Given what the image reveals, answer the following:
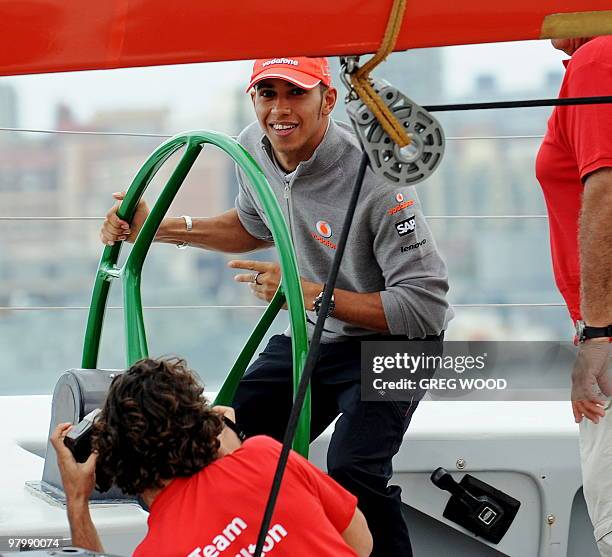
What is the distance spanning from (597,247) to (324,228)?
487mm

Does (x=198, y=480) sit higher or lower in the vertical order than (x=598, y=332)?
lower

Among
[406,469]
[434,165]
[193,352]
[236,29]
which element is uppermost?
[236,29]

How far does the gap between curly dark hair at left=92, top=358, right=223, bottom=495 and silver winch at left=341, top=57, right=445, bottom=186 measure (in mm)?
398

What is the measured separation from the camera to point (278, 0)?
1.09m

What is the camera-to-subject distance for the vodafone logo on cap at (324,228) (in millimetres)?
2047

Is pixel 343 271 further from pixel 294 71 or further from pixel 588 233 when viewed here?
pixel 588 233

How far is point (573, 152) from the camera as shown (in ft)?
6.07

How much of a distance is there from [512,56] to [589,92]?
10.9 m

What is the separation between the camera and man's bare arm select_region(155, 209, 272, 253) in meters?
2.36

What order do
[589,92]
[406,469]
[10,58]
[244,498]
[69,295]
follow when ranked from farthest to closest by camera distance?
[69,295] < [406,469] < [589,92] < [244,498] < [10,58]

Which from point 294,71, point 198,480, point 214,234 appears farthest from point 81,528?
point 214,234

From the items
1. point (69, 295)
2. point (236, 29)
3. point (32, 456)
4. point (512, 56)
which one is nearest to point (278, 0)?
point (236, 29)

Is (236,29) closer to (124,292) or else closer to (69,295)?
(124,292)

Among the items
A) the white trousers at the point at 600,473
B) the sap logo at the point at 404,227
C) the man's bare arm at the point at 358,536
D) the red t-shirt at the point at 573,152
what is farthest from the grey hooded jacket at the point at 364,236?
the man's bare arm at the point at 358,536
